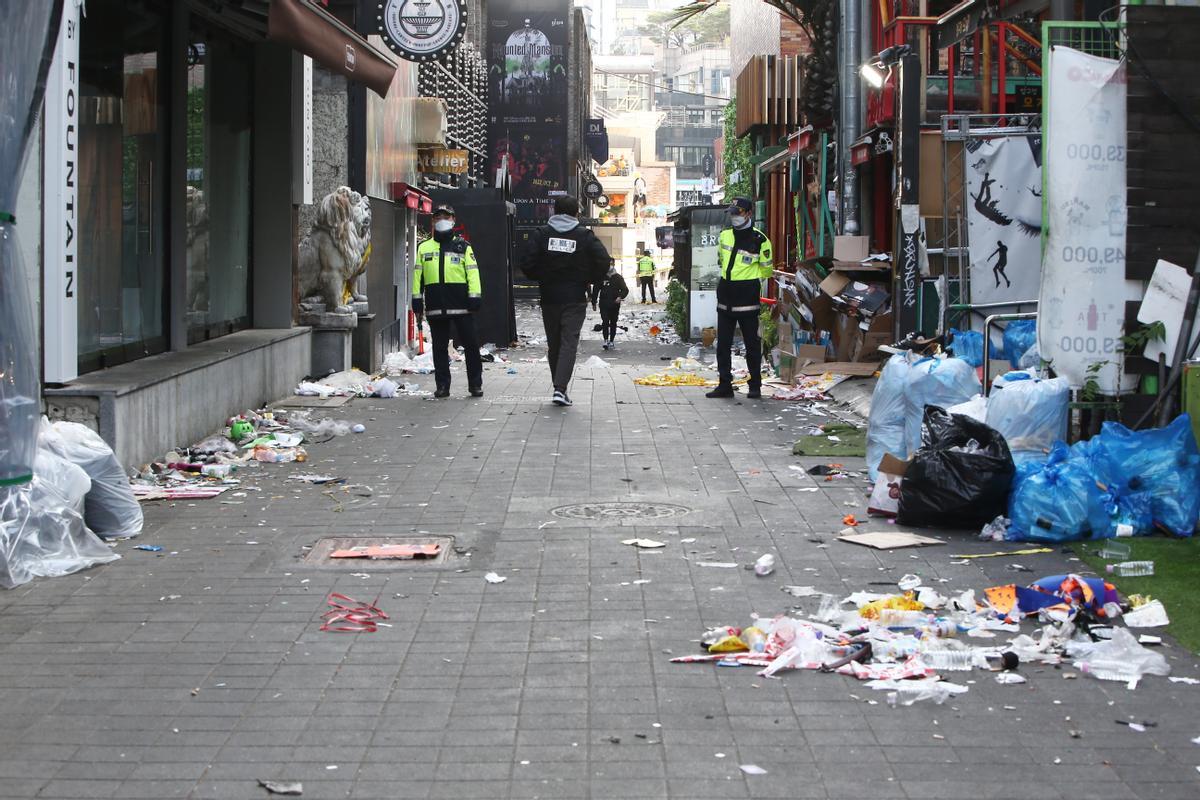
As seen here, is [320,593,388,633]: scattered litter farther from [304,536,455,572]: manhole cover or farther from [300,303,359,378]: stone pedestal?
[300,303,359,378]: stone pedestal

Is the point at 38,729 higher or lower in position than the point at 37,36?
lower

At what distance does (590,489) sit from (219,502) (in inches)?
93.2

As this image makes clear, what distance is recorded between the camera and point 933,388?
9.45m

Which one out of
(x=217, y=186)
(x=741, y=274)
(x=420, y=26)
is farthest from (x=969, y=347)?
(x=420, y=26)

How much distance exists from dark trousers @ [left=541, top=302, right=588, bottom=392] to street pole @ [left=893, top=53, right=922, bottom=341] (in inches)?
125

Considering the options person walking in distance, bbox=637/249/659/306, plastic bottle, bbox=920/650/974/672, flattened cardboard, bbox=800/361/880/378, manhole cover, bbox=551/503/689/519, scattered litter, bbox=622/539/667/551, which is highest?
person walking in distance, bbox=637/249/659/306

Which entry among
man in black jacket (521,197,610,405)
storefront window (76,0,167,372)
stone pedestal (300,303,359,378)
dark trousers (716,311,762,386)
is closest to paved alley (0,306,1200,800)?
storefront window (76,0,167,372)

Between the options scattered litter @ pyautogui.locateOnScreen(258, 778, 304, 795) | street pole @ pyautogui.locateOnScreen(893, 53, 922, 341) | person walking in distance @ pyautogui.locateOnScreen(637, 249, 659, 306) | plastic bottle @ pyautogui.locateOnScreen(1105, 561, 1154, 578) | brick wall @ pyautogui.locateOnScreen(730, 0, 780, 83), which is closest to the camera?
scattered litter @ pyautogui.locateOnScreen(258, 778, 304, 795)

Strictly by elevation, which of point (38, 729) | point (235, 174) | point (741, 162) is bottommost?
point (38, 729)

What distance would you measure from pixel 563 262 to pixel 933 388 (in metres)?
6.11

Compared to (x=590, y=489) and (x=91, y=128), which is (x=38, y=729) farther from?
(x=91, y=128)

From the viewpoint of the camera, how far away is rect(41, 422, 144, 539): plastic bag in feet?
25.2

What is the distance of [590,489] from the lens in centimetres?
956

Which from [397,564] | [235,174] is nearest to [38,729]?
[397,564]
